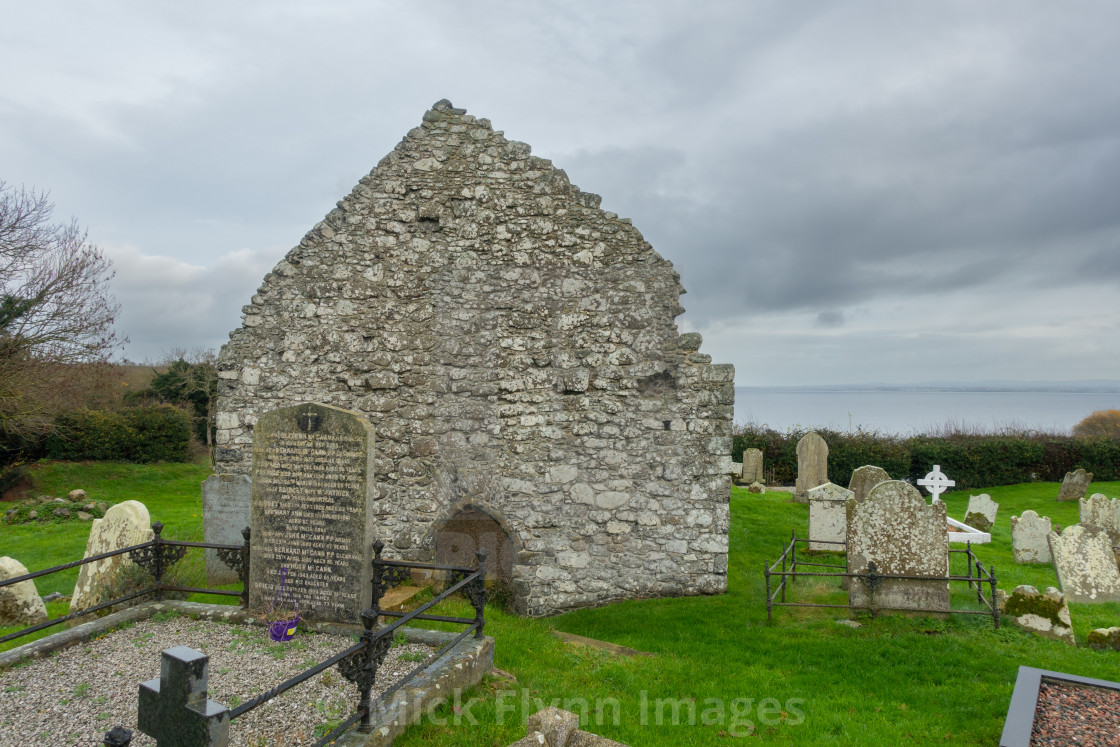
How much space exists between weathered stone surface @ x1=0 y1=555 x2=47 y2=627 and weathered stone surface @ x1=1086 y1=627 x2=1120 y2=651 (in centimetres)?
1129

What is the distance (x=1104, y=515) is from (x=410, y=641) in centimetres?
1102

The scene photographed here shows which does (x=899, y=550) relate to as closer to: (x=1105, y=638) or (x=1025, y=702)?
(x=1105, y=638)

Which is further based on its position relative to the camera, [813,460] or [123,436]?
[123,436]

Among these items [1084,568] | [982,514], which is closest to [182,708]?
[1084,568]

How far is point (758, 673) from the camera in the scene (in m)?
6.08

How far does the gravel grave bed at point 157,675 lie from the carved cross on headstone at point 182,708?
0.84m

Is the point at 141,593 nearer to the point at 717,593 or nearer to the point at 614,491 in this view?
the point at 614,491

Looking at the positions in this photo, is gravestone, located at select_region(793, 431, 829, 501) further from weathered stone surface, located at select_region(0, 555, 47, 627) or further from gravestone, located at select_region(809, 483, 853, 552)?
weathered stone surface, located at select_region(0, 555, 47, 627)

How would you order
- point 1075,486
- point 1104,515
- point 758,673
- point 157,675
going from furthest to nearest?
1. point 1075,486
2. point 1104,515
3. point 758,673
4. point 157,675

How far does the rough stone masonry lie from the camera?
8.46 metres

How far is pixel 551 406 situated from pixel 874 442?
16736 mm

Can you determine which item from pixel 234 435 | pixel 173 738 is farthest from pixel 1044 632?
pixel 234 435

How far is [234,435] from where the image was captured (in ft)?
27.5

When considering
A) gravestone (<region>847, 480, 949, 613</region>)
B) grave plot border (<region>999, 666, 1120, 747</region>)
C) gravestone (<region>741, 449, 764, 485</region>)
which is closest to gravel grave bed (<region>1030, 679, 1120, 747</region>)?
grave plot border (<region>999, 666, 1120, 747</region>)
